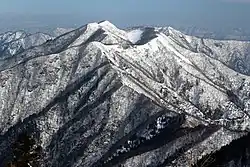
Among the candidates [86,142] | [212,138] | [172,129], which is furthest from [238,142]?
[86,142]

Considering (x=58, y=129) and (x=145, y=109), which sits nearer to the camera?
(x=145, y=109)

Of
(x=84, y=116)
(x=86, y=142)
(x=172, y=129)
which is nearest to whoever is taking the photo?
(x=172, y=129)

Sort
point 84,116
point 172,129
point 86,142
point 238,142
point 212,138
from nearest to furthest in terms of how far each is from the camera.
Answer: point 238,142 < point 212,138 < point 172,129 < point 86,142 < point 84,116

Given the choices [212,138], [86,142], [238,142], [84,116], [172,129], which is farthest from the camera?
[84,116]

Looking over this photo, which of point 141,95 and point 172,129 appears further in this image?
point 141,95

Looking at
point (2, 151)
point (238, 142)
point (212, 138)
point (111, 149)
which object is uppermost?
point (238, 142)

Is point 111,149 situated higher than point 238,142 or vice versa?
point 238,142

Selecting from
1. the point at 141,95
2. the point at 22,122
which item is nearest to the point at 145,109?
the point at 141,95

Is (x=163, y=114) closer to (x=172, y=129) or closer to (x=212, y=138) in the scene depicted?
(x=172, y=129)

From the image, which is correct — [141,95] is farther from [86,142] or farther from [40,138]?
[40,138]
